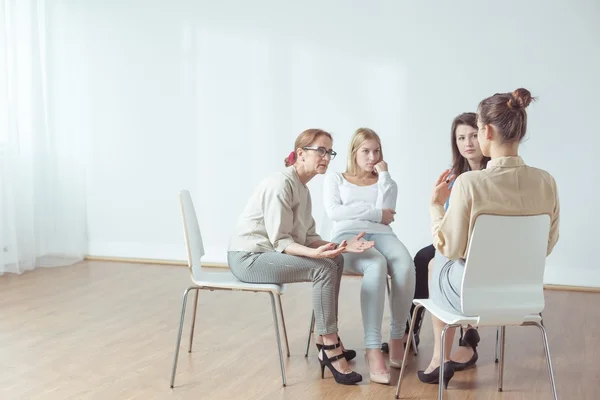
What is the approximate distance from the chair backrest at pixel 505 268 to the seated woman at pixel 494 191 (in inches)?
1.8

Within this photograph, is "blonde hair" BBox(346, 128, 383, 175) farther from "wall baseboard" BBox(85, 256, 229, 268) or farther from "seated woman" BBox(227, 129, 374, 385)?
"wall baseboard" BBox(85, 256, 229, 268)

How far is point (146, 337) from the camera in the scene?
4.02 m

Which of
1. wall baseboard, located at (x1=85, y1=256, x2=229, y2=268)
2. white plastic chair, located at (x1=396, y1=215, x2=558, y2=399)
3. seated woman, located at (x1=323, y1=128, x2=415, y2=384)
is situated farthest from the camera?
wall baseboard, located at (x1=85, y1=256, x2=229, y2=268)

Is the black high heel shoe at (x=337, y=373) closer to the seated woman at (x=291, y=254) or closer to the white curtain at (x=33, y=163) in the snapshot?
the seated woman at (x=291, y=254)

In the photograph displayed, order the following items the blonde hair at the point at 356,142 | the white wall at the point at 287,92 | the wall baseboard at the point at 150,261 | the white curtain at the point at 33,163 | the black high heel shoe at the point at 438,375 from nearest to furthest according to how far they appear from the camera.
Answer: the black high heel shoe at the point at 438,375 → the blonde hair at the point at 356,142 → the white wall at the point at 287,92 → the white curtain at the point at 33,163 → the wall baseboard at the point at 150,261

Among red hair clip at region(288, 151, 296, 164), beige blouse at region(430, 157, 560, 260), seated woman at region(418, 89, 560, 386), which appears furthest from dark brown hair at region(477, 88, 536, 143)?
red hair clip at region(288, 151, 296, 164)

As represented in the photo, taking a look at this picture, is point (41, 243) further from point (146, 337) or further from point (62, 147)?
point (146, 337)

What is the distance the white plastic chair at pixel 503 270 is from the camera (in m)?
2.62

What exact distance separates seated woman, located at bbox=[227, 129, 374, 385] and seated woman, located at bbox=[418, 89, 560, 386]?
1.76 ft

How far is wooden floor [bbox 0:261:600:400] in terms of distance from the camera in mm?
3225

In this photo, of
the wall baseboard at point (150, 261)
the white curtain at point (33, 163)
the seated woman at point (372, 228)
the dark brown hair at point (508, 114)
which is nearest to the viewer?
the dark brown hair at point (508, 114)

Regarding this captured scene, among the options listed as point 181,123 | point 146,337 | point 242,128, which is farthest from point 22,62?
point 146,337

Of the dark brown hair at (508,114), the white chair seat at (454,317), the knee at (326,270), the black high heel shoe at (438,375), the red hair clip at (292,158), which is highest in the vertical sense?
the dark brown hair at (508,114)

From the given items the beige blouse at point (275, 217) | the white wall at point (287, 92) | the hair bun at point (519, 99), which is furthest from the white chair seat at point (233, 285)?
the white wall at point (287, 92)
